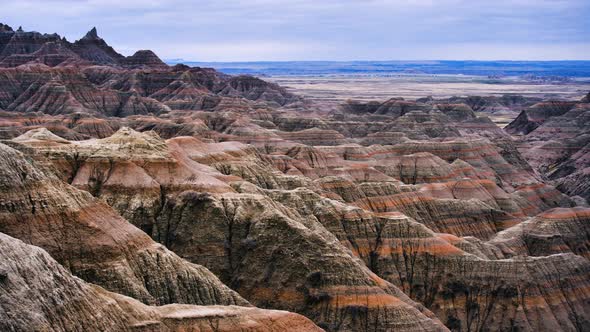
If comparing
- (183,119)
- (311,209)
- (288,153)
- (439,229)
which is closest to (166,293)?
(311,209)

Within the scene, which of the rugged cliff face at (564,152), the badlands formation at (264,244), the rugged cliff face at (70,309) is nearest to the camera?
the rugged cliff face at (70,309)

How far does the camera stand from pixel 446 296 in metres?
64.0

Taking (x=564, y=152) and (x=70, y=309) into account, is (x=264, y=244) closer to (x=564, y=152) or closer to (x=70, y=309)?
(x=70, y=309)

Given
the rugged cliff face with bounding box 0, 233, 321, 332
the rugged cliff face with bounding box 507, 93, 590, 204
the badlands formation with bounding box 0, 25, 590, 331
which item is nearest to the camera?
the rugged cliff face with bounding box 0, 233, 321, 332

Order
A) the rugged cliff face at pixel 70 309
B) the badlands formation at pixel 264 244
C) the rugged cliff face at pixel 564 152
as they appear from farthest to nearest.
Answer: the rugged cliff face at pixel 564 152, the badlands formation at pixel 264 244, the rugged cliff face at pixel 70 309

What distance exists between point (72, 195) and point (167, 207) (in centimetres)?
1283

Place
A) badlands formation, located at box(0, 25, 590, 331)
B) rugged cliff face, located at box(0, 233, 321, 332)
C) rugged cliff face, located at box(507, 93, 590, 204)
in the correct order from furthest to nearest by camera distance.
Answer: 1. rugged cliff face, located at box(507, 93, 590, 204)
2. badlands formation, located at box(0, 25, 590, 331)
3. rugged cliff face, located at box(0, 233, 321, 332)

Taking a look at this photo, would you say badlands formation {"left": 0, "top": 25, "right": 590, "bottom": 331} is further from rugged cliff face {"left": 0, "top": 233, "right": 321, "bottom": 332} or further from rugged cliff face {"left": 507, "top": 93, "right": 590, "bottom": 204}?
rugged cliff face {"left": 507, "top": 93, "right": 590, "bottom": 204}

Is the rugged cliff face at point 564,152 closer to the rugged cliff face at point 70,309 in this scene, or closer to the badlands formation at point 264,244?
the badlands formation at point 264,244

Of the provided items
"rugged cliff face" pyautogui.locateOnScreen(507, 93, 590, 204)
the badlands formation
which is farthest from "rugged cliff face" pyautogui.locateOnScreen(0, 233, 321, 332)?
"rugged cliff face" pyautogui.locateOnScreen(507, 93, 590, 204)

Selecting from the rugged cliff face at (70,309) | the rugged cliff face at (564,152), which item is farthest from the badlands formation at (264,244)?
the rugged cliff face at (564,152)

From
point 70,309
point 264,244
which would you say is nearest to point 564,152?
point 264,244

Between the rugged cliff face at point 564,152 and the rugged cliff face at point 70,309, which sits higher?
the rugged cliff face at point 70,309

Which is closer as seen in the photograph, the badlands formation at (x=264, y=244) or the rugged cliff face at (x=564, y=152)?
the badlands formation at (x=264, y=244)
